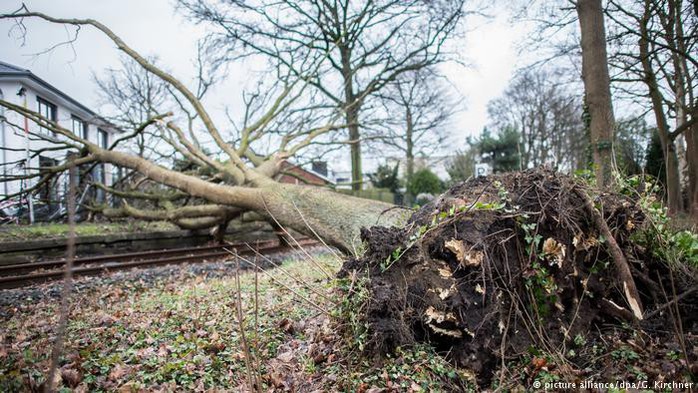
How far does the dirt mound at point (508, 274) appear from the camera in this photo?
3244mm

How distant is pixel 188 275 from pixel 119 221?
825cm


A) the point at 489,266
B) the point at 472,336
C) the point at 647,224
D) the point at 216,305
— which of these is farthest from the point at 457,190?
the point at 216,305

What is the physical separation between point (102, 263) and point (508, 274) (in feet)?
29.0

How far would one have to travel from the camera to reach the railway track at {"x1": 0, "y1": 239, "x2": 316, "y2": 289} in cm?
698

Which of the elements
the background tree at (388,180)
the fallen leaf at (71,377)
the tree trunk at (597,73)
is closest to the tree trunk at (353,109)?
the tree trunk at (597,73)

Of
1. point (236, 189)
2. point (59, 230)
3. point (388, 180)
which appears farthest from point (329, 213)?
point (388, 180)

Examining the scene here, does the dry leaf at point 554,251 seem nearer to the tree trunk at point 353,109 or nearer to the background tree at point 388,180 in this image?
the tree trunk at point 353,109

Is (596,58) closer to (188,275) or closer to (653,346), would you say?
(653,346)

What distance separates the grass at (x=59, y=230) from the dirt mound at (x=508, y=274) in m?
9.70

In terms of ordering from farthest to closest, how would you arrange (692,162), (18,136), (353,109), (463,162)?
(463,162) → (353,109) → (692,162) → (18,136)

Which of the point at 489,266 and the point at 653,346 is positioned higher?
the point at 489,266

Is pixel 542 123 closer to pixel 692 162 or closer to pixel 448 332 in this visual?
pixel 692 162

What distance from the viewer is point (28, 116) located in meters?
9.12

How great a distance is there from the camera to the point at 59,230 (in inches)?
446
